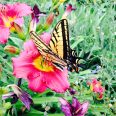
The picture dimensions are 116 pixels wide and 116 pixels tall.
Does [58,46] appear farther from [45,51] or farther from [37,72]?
[37,72]

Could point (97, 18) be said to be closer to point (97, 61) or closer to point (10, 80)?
point (97, 61)

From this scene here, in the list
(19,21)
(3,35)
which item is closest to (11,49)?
(3,35)

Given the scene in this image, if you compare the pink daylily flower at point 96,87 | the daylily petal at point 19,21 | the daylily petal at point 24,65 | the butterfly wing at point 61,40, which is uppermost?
the daylily petal at point 19,21

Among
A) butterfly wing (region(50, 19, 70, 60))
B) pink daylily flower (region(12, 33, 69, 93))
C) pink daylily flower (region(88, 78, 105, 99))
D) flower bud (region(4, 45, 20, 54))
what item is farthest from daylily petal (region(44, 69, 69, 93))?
pink daylily flower (region(88, 78, 105, 99))

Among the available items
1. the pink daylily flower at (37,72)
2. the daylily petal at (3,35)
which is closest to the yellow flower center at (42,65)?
the pink daylily flower at (37,72)

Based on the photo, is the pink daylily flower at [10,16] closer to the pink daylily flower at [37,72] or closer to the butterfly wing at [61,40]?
the pink daylily flower at [37,72]

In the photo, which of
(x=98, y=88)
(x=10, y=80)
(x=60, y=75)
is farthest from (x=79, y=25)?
(x=60, y=75)

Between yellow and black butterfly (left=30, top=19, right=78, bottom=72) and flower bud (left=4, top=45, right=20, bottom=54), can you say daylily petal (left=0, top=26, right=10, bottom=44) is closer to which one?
flower bud (left=4, top=45, right=20, bottom=54)
